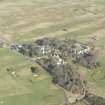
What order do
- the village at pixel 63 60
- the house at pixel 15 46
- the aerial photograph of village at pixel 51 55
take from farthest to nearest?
the house at pixel 15 46 < the village at pixel 63 60 < the aerial photograph of village at pixel 51 55

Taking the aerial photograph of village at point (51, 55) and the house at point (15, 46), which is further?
the house at point (15, 46)

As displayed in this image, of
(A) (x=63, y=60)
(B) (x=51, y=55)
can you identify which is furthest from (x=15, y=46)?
(A) (x=63, y=60)

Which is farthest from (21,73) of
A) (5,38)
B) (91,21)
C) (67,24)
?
(91,21)

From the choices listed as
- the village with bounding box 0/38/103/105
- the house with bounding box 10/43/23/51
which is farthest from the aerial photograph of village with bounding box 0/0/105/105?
the house with bounding box 10/43/23/51

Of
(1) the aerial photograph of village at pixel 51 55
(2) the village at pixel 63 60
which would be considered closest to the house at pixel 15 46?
(2) the village at pixel 63 60

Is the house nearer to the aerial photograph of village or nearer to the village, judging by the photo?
the village

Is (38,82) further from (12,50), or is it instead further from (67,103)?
(12,50)

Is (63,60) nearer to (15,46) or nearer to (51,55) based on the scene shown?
(51,55)

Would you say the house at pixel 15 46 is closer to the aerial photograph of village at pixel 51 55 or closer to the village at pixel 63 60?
the village at pixel 63 60

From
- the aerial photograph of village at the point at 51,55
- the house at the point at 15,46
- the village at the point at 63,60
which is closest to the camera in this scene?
the aerial photograph of village at the point at 51,55
